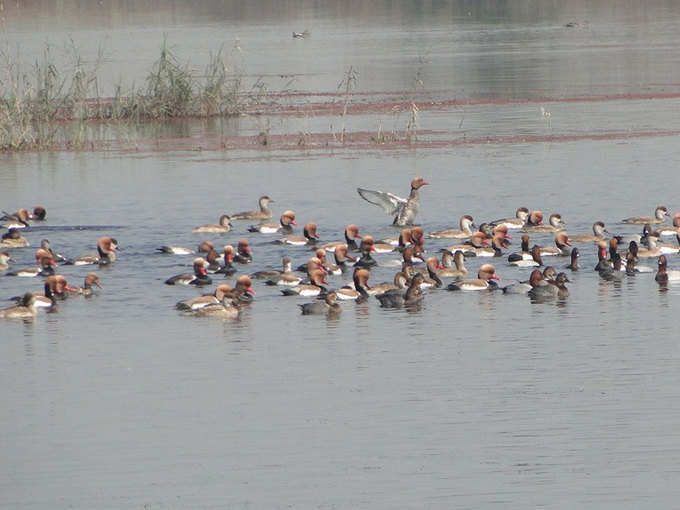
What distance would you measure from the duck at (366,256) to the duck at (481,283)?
2230 mm

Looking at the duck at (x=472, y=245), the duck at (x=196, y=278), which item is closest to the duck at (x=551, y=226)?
the duck at (x=472, y=245)

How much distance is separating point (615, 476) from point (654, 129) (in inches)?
1219

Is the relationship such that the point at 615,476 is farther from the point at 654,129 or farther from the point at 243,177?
the point at 654,129

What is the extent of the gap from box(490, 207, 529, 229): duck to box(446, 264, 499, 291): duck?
4492 millimetres

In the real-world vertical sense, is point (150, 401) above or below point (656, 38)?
below

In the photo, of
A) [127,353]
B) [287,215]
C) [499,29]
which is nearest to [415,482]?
[127,353]

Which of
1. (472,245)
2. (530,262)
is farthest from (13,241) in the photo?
(530,262)

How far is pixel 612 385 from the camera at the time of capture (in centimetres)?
1642

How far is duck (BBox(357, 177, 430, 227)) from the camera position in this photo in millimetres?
29016

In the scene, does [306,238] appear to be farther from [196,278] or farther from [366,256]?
[196,278]

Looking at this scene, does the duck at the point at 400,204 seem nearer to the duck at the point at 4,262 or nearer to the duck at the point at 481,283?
the duck at the point at 481,283

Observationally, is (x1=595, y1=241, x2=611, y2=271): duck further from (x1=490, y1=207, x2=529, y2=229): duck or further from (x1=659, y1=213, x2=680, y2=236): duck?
(x1=490, y1=207, x2=529, y2=229): duck

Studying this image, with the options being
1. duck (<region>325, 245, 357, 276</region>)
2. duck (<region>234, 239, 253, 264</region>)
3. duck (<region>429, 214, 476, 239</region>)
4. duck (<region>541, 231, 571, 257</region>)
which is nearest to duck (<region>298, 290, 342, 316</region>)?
duck (<region>325, 245, 357, 276</region>)

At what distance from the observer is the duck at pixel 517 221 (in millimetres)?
28038
